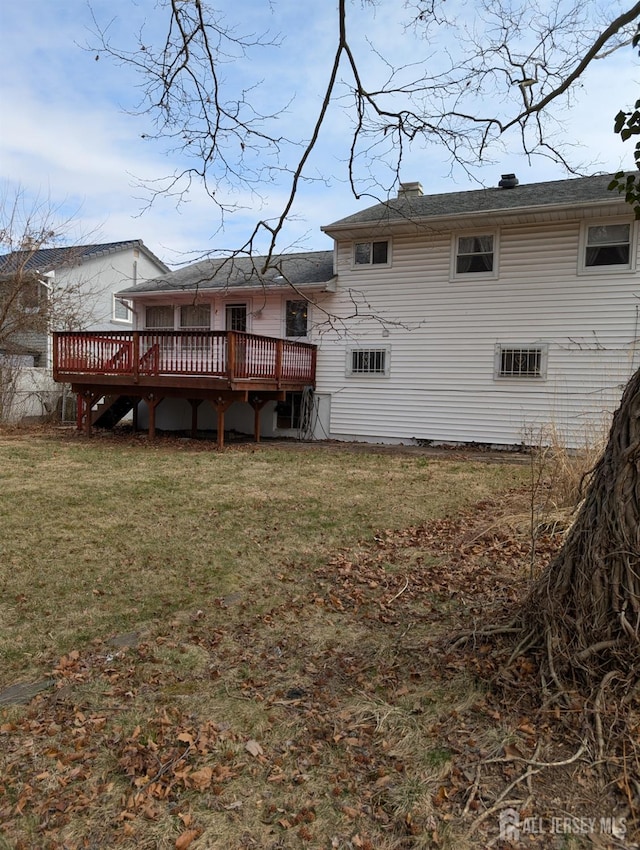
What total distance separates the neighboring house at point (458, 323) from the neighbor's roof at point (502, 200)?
0.18ft

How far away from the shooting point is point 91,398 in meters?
13.1

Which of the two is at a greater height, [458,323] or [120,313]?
[120,313]

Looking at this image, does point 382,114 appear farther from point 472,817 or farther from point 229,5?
point 472,817

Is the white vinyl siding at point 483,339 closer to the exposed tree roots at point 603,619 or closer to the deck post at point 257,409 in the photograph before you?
the deck post at point 257,409

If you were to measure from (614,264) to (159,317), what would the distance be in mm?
11554

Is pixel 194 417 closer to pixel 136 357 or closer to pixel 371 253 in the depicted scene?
pixel 136 357

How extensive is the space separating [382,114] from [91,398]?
10847mm

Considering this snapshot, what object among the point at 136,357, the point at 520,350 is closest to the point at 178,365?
the point at 136,357

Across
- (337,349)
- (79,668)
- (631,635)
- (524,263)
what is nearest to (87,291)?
(337,349)

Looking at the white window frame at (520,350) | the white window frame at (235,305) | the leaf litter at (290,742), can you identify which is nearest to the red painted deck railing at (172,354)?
Result: the white window frame at (235,305)

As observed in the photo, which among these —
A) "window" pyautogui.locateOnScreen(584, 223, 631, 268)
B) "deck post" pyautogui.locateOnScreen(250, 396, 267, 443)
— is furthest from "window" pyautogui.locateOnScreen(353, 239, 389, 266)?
"window" pyautogui.locateOnScreen(584, 223, 631, 268)

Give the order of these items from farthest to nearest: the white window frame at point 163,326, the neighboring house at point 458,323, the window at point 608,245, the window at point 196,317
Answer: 1. the white window frame at point 163,326
2. the window at point 196,317
3. the neighboring house at point 458,323
4. the window at point 608,245

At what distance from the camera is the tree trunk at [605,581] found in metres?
2.27

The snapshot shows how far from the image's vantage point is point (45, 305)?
16875mm
